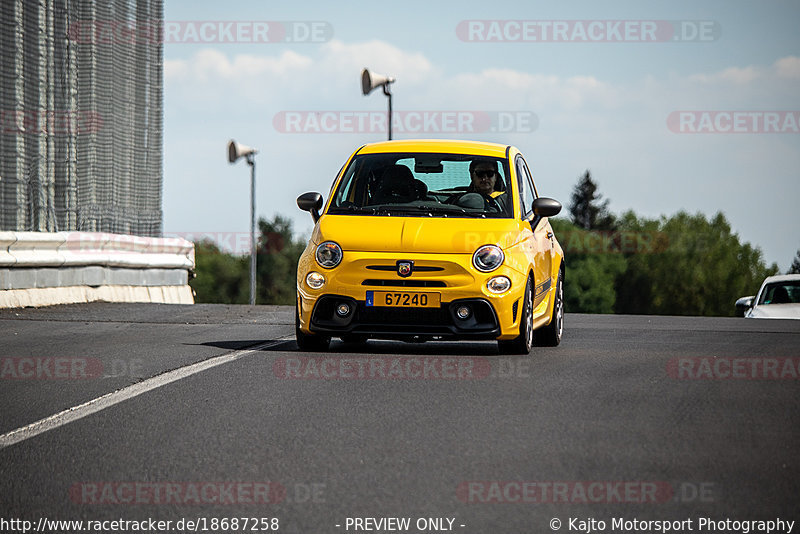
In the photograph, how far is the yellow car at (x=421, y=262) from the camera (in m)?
10.3

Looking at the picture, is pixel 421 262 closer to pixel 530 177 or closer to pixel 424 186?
pixel 424 186

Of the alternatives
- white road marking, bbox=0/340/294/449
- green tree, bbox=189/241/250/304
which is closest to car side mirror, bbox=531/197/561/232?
white road marking, bbox=0/340/294/449

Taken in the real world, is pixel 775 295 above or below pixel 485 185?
below

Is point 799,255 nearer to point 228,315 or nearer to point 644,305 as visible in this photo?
point 644,305

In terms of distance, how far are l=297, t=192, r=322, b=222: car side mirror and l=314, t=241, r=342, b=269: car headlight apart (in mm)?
813

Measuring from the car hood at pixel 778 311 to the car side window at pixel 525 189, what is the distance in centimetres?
826

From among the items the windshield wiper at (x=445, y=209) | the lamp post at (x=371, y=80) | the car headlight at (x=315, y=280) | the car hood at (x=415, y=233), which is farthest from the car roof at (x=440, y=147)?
the lamp post at (x=371, y=80)

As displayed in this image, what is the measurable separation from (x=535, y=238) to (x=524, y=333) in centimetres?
107

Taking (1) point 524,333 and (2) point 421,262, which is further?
(1) point 524,333

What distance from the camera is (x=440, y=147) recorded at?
11.8 m

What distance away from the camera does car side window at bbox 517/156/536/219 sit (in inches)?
449

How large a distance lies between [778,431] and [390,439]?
2099 millimetres

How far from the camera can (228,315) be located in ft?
53.8

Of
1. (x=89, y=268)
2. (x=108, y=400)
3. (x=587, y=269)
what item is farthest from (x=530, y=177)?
(x=587, y=269)
